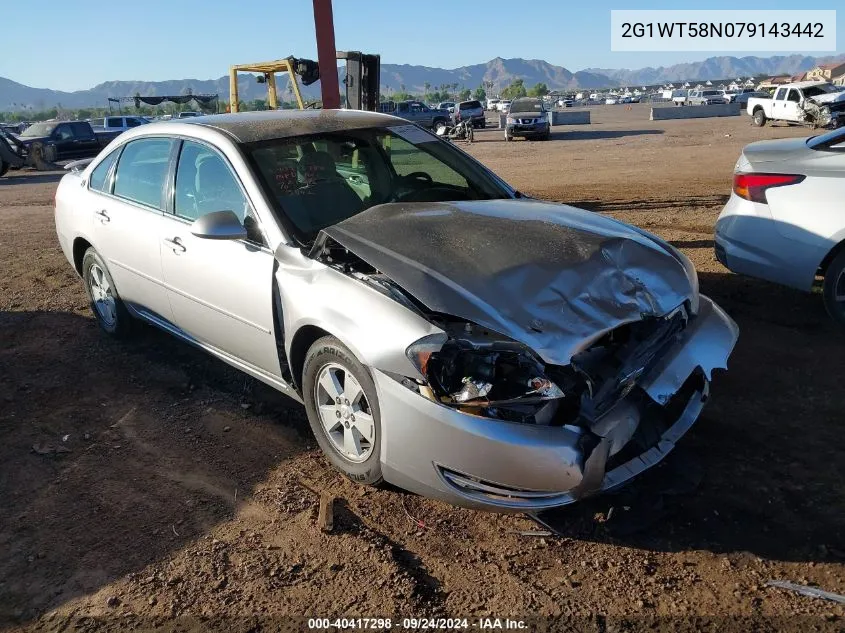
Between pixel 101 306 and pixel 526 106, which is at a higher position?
pixel 526 106

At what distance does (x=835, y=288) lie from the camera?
16.1 ft

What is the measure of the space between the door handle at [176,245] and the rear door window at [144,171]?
1.04 ft

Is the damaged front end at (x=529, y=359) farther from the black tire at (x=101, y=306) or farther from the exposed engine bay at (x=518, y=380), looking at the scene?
the black tire at (x=101, y=306)

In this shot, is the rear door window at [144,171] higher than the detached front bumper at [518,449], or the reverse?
the rear door window at [144,171]

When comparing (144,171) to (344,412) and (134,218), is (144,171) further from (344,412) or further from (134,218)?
(344,412)

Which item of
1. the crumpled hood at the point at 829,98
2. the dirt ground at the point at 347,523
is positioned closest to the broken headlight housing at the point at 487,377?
the dirt ground at the point at 347,523

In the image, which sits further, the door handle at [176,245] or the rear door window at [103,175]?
the rear door window at [103,175]

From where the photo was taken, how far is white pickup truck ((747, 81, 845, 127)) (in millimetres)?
27078

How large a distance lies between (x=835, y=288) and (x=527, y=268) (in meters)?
3.03

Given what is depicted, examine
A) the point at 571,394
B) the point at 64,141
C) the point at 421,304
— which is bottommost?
the point at 571,394

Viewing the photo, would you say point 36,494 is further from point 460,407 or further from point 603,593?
point 603,593

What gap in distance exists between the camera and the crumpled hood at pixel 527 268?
287 centimetres

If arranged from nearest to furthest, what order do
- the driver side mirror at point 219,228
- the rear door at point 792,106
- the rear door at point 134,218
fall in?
1. the driver side mirror at point 219,228
2. the rear door at point 134,218
3. the rear door at point 792,106

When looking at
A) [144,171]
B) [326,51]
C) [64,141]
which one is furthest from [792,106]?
[144,171]
